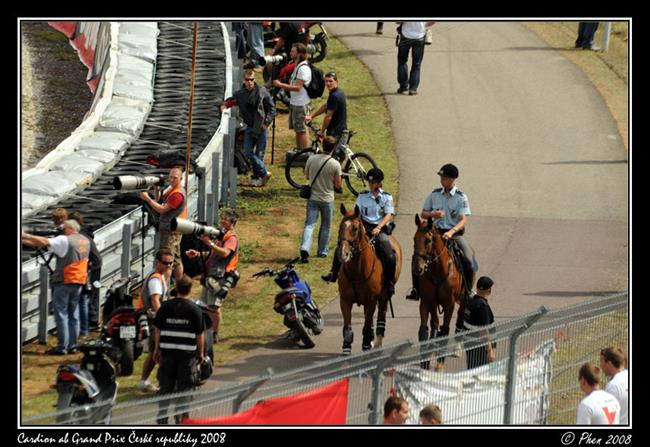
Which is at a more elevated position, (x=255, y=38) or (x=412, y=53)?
(x=255, y=38)

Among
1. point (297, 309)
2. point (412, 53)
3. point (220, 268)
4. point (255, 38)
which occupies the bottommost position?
point (297, 309)

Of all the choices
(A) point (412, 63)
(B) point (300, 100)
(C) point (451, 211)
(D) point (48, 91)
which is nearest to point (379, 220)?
(C) point (451, 211)

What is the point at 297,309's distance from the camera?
1909 centimetres

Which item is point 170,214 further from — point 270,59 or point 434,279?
point 270,59

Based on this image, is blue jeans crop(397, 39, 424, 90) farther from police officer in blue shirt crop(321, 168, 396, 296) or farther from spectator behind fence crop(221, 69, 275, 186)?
police officer in blue shirt crop(321, 168, 396, 296)

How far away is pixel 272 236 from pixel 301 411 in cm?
1124

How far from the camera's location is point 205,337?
55.2 feet

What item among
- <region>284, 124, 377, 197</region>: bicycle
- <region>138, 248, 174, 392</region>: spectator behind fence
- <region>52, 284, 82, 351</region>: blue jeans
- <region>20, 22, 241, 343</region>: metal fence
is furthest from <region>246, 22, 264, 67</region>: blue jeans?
<region>138, 248, 174, 392</region>: spectator behind fence

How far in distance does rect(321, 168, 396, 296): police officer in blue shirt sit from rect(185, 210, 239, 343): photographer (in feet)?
4.29

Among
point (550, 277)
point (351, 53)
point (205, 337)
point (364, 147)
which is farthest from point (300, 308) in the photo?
point (351, 53)

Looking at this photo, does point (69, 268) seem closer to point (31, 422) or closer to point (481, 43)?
point (31, 422)

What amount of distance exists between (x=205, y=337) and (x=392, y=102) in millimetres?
15880

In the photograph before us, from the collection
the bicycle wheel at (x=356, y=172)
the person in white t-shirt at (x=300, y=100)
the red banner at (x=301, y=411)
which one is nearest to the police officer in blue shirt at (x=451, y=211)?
the red banner at (x=301, y=411)

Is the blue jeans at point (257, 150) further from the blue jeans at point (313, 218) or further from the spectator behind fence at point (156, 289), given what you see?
the spectator behind fence at point (156, 289)
